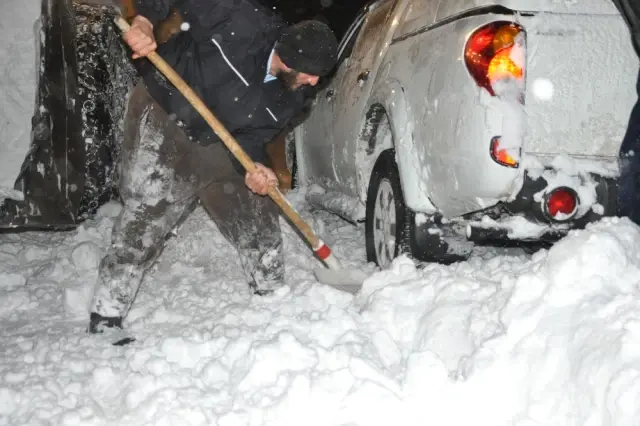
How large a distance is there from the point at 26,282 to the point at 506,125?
10.3 ft

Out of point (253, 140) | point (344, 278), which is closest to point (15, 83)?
point (253, 140)

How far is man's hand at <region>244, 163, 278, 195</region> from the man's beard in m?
0.48

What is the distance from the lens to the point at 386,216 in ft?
13.2

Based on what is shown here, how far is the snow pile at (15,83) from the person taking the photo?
3.32m

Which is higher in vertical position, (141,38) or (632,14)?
(141,38)

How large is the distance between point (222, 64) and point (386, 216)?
1.43 metres

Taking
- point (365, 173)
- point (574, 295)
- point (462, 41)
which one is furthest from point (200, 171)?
point (574, 295)

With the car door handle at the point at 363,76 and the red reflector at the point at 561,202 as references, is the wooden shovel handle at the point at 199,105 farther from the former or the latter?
the red reflector at the point at 561,202

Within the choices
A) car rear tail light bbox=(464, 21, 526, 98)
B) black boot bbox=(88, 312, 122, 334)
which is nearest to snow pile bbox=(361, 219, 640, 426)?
car rear tail light bbox=(464, 21, 526, 98)

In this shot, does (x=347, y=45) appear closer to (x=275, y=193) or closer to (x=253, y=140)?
(x=253, y=140)

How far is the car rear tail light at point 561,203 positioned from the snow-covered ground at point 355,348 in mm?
201

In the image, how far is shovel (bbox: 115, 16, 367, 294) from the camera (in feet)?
10.6

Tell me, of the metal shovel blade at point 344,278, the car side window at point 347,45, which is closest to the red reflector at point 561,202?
the metal shovel blade at point 344,278

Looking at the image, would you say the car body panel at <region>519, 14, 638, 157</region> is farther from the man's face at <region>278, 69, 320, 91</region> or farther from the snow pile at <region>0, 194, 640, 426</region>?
the man's face at <region>278, 69, 320, 91</region>
